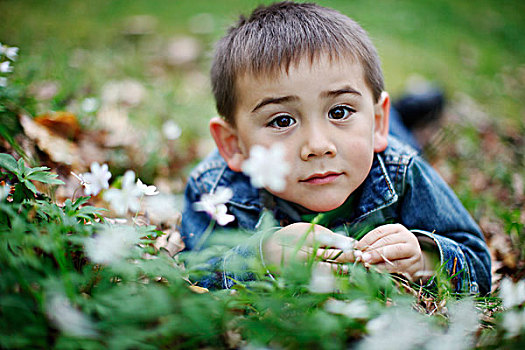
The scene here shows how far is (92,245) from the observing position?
3.53 feet

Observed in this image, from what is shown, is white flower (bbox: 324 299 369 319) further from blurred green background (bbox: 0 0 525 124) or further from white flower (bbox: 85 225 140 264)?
blurred green background (bbox: 0 0 525 124)

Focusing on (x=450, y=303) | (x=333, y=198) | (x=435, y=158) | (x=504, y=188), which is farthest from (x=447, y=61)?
(x=450, y=303)

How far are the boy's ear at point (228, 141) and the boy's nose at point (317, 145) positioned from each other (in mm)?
456

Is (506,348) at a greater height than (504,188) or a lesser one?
lesser

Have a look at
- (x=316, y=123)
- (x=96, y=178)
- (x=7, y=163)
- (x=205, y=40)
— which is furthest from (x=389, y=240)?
(x=205, y=40)

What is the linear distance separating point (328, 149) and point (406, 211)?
64 centimetres

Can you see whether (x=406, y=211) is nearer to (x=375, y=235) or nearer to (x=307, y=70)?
(x=375, y=235)

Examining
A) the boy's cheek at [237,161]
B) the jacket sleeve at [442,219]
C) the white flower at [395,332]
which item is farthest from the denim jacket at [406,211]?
the white flower at [395,332]

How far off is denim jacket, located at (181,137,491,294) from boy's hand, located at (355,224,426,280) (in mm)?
188

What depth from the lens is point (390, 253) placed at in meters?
1.58

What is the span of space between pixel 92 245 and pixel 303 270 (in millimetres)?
565

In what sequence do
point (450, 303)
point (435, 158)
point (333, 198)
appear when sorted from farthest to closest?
point (435, 158)
point (333, 198)
point (450, 303)

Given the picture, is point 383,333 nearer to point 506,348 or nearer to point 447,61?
point 506,348

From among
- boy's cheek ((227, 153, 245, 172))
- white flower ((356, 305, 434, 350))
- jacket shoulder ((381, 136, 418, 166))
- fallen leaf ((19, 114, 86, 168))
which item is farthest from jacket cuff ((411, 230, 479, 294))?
fallen leaf ((19, 114, 86, 168))
